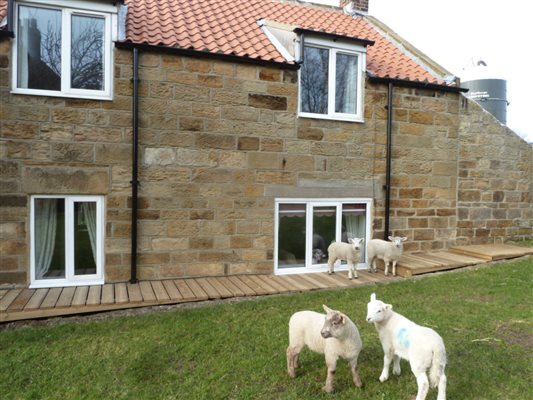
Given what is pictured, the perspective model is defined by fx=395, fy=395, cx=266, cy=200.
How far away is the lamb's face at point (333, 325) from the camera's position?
11.9ft

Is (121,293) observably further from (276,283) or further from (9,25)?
(9,25)

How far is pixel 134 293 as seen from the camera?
6.54 meters

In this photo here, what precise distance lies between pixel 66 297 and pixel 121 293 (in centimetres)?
83

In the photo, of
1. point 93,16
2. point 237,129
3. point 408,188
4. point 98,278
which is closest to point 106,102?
point 93,16

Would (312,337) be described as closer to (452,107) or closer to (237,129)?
(237,129)

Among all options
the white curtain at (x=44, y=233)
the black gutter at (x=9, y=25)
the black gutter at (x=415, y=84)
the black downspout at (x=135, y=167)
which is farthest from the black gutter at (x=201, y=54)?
the white curtain at (x=44, y=233)

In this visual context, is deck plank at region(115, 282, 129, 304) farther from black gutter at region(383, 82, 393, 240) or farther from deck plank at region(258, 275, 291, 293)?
black gutter at region(383, 82, 393, 240)

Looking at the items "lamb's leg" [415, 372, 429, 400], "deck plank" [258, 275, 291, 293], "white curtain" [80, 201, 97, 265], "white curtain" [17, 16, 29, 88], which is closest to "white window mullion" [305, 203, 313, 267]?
"deck plank" [258, 275, 291, 293]

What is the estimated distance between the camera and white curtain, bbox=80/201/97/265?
7079 mm

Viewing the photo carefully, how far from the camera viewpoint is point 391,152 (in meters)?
9.01

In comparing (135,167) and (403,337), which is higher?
(135,167)

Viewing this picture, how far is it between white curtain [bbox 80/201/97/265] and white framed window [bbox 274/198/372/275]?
136 inches

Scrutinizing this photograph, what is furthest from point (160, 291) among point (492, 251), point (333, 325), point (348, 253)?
point (492, 251)

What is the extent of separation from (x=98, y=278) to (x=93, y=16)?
15.5 ft
